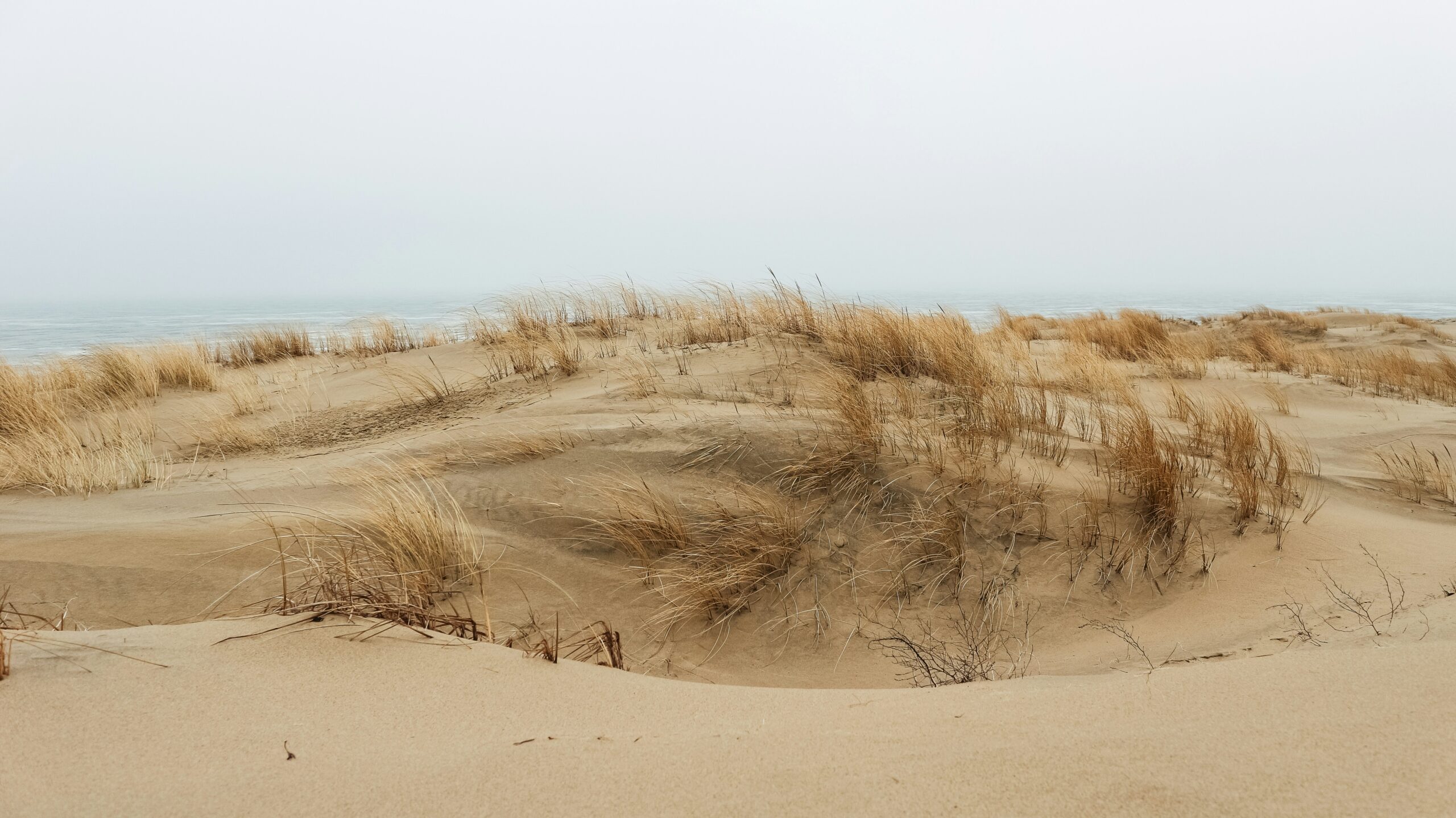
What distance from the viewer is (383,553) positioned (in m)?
2.75

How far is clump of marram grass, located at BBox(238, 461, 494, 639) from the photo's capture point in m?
2.21

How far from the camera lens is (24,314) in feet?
115

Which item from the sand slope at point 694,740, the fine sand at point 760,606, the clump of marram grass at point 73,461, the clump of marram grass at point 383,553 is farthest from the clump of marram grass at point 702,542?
the clump of marram grass at point 73,461

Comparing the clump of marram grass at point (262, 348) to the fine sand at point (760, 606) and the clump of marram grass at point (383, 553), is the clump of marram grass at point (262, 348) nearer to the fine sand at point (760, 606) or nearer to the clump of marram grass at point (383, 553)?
the fine sand at point (760, 606)

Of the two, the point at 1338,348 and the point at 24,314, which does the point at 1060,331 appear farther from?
the point at 24,314

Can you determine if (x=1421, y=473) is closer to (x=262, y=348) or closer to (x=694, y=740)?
(x=694, y=740)

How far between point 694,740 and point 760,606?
167 centimetres

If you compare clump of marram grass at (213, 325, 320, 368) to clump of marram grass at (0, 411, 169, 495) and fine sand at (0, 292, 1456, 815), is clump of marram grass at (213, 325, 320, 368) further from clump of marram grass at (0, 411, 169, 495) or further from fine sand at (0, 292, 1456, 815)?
clump of marram grass at (0, 411, 169, 495)

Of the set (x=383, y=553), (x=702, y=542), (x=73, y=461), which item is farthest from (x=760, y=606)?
(x=73, y=461)

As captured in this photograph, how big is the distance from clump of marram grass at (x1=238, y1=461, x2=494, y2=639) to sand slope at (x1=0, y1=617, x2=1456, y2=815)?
503mm

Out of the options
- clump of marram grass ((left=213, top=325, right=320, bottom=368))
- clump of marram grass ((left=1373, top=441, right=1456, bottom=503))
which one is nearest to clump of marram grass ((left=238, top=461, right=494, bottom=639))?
clump of marram grass ((left=1373, top=441, right=1456, bottom=503))

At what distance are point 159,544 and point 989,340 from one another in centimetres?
767

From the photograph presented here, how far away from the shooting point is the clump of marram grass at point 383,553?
221 cm

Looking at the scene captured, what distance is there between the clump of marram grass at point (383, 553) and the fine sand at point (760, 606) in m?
0.06
